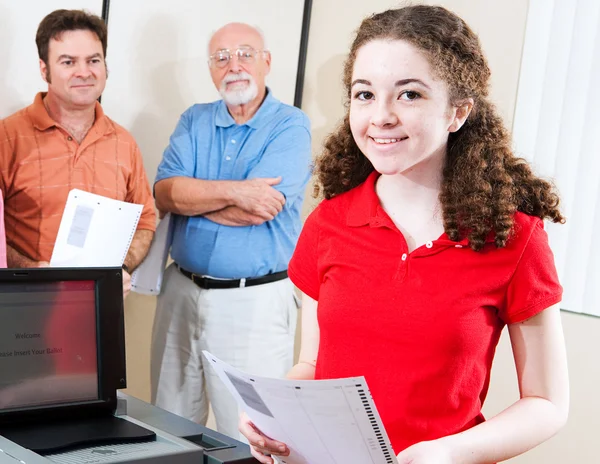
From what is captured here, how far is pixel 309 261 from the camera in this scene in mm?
1497

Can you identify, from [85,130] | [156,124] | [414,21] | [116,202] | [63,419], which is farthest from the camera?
[156,124]

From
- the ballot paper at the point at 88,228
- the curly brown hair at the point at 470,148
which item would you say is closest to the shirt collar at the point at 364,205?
the curly brown hair at the point at 470,148

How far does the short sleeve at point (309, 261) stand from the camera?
1489mm

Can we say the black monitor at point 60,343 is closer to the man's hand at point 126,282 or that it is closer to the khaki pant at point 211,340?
the man's hand at point 126,282

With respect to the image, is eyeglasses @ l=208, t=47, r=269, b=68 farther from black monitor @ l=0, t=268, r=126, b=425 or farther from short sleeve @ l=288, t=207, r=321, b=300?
black monitor @ l=0, t=268, r=126, b=425

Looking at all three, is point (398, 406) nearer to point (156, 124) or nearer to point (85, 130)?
point (85, 130)

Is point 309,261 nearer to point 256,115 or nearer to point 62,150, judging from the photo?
point 62,150

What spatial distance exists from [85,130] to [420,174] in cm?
172

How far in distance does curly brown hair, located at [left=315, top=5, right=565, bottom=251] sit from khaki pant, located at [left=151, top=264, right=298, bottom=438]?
64.1 inches

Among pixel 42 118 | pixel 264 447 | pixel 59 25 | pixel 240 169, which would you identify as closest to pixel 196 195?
pixel 240 169

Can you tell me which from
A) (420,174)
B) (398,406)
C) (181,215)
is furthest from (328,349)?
(181,215)

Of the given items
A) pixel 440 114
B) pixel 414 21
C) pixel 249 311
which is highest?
pixel 414 21

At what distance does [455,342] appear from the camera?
49.9 inches

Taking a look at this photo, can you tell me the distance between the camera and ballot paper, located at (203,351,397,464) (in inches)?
40.9
